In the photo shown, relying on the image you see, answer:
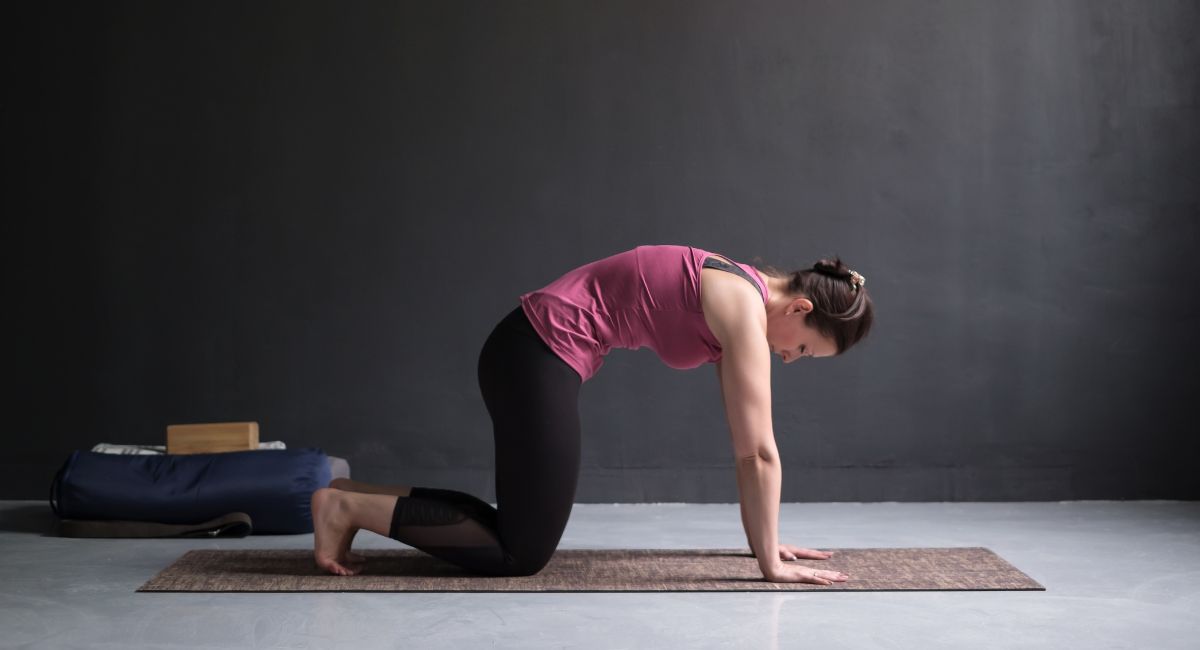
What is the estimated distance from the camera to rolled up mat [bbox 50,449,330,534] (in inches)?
134

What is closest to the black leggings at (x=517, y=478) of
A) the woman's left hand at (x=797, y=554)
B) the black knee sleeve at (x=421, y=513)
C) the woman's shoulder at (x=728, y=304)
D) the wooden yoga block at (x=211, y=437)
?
the black knee sleeve at (x=421, y=513)

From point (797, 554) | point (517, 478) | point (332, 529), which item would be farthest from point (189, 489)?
point (797, 554)

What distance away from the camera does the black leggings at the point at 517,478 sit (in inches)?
99.7

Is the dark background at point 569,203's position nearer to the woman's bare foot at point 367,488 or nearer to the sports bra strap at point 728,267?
the woman's bare foot at point 367,488

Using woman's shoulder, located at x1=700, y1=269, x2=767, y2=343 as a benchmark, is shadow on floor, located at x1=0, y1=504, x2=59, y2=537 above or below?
below

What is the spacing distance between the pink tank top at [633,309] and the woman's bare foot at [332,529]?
616mm

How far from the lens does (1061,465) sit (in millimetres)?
4199

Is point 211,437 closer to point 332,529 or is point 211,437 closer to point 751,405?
point 332,529

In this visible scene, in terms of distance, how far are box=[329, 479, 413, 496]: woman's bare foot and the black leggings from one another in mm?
41

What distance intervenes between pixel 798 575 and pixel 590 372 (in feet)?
2.17

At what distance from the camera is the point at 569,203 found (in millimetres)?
4262

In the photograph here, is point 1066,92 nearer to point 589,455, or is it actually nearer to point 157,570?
point 589,455

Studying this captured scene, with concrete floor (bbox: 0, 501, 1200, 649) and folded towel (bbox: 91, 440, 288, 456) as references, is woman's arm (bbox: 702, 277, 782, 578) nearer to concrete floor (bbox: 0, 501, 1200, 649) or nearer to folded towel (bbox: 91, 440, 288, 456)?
concrete floor (bbox: 0, 501, 1200, 649)

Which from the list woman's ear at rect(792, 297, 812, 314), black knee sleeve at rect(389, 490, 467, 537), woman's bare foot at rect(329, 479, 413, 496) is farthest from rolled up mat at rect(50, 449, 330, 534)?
woman's ear at rect(792, 297, 812, 314)
